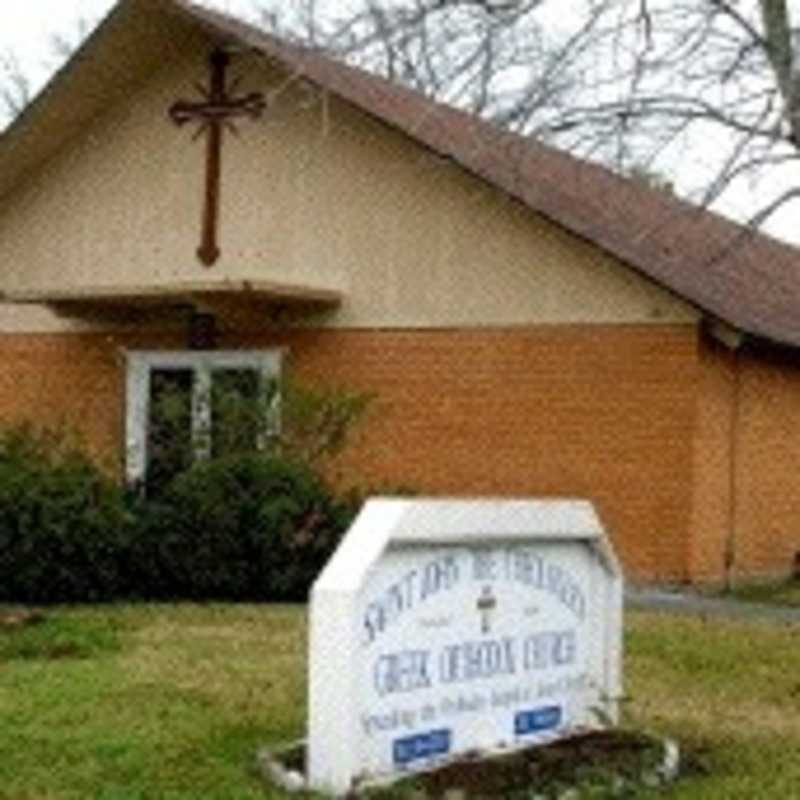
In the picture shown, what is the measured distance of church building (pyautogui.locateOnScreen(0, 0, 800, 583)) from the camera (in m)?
19.8

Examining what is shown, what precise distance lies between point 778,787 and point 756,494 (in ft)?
42.0

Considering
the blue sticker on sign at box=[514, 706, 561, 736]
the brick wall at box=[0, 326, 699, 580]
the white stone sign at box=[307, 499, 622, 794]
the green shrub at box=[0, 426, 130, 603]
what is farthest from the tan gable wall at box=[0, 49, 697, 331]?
the blue sticker on sign at box=[514, 706, 561, 736]

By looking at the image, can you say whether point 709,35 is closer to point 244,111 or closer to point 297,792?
point 297,792

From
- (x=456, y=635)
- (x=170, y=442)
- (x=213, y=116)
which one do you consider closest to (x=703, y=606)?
(x=170, y=442)

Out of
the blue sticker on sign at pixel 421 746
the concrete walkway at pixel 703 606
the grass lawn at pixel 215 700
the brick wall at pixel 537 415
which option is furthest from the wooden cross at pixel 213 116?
the blue sticker on sign at pixel 421 746

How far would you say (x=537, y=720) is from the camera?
896 cm

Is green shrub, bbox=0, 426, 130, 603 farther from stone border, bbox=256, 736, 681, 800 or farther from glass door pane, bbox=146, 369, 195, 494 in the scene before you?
stone border, bbox=256, 736, 681, 800

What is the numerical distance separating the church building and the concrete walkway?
105cm

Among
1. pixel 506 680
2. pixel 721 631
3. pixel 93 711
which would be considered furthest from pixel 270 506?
pixel 506 680

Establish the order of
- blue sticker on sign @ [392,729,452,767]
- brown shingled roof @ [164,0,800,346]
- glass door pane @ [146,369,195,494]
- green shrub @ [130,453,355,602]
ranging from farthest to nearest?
brown shingled roof @ [164,0,800,346] < glass door pane @ [146,369,195,494] < green shrub @ [130,453,355,602] < blue sticker on sign @ [392,729,452,767]

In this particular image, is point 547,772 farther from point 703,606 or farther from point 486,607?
point 703,606

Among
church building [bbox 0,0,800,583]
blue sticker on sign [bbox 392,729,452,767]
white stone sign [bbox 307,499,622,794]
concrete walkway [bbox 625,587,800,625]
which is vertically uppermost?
church building [bbox 0,0,800,583]

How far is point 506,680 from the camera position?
873cm

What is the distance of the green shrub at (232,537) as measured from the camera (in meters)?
16.1
